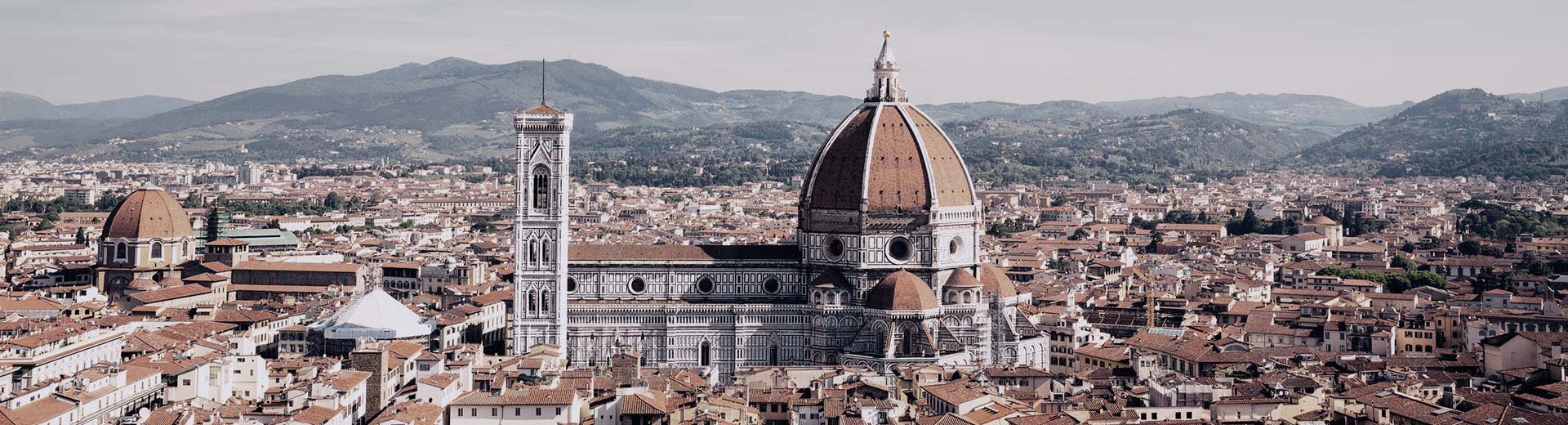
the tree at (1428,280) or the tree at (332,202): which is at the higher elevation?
the tree at (332,202)

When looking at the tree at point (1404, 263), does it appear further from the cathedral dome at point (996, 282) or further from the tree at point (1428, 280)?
the cathedral dome at point (996, 282)

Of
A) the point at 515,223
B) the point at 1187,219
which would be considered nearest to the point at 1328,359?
the point at 515,223

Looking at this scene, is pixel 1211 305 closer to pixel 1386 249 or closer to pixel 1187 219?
pixel 1386 249

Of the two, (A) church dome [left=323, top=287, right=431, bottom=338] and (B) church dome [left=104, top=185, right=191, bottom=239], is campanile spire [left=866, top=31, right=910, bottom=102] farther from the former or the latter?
(B) church dome [left=104, top=185, right=191, bottom=239]

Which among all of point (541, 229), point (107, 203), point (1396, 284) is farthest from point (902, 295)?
point (107, 203)

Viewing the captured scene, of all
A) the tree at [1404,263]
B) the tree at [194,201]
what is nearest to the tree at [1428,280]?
the tree at [1404,263]
